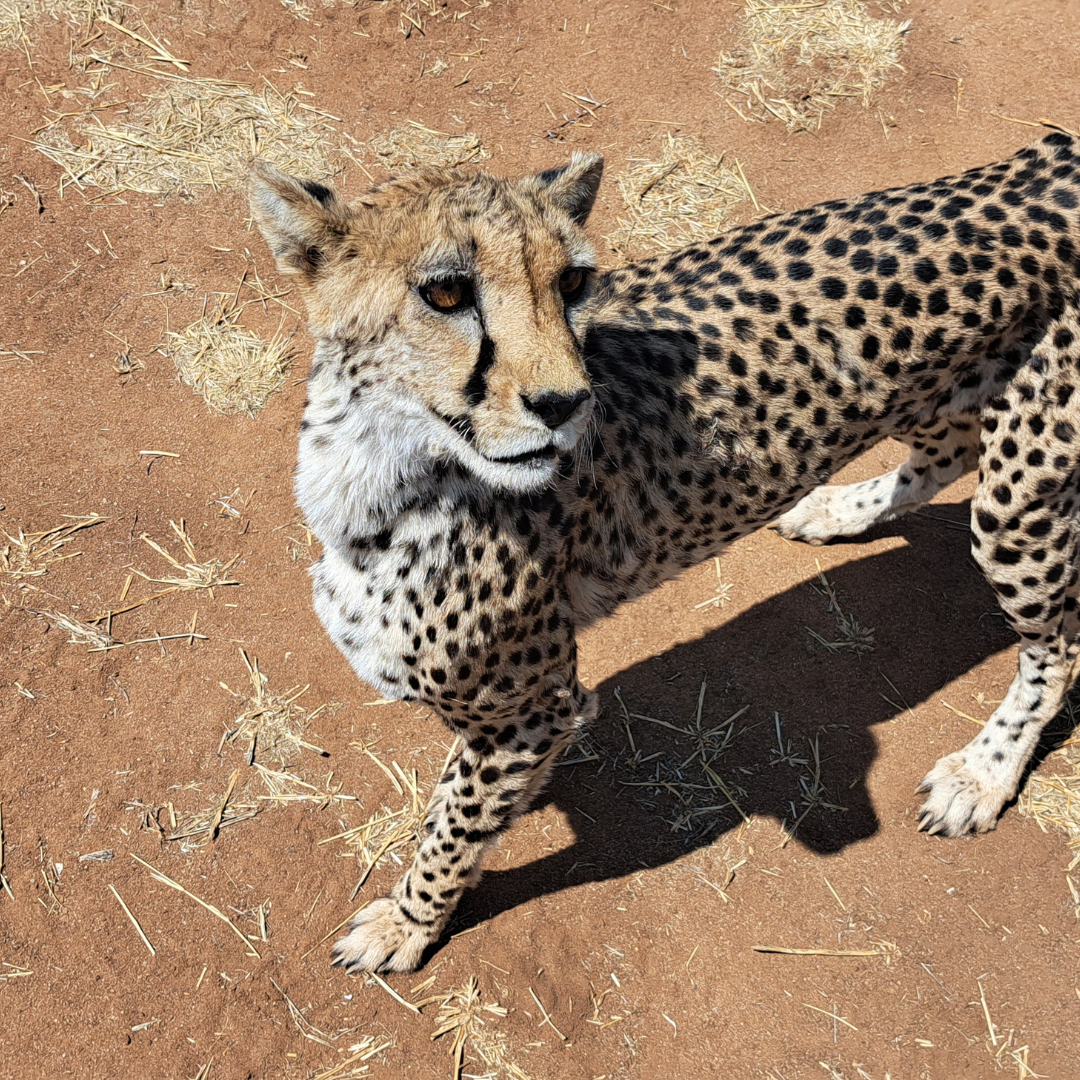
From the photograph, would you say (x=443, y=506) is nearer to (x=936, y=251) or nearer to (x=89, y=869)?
(x=936, y=251)

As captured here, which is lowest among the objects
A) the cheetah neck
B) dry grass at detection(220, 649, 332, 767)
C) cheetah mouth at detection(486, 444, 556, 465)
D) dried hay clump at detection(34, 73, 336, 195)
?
dry grass at detection(220, 649, 332, 767)

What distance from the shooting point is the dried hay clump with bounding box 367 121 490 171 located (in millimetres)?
6270

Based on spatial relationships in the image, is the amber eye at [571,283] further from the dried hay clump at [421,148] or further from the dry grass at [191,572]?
the dried hay clump at [421,148]

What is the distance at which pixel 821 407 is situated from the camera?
11.0 ft

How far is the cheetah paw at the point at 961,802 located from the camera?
427cm

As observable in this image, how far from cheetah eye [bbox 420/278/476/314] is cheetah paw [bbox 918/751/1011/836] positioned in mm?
3017

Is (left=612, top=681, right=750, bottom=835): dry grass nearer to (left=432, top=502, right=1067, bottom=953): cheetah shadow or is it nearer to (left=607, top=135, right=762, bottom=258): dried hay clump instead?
(left=432, top=502, right=1067, bottom=953): cheetah shadow

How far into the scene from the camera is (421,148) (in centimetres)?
631

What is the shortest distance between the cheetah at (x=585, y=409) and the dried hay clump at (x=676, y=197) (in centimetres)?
251

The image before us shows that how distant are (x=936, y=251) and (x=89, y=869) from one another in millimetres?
3700

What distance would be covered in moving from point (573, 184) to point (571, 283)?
14.5 inches

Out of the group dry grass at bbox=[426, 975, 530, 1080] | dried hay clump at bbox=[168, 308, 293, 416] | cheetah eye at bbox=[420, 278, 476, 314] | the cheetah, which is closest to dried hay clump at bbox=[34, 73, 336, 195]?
dried hay clump at bbox=[168, 308, 293, 416]

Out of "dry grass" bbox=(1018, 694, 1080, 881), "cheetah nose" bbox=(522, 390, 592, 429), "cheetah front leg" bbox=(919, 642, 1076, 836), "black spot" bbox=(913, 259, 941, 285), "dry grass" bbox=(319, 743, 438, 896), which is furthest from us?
"dry grass" bbox=(1018, 694, 1080, 881)

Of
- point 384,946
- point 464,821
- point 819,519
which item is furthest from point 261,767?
point 819,519
